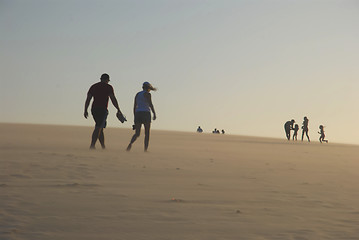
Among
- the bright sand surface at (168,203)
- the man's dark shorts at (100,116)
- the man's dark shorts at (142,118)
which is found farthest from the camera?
the man's dark shorts at (142,118)

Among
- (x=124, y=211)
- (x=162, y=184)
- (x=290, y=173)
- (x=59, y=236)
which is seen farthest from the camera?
(x=290, y=173)

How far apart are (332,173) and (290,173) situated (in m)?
0.98

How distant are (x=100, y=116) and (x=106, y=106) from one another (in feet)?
1.21

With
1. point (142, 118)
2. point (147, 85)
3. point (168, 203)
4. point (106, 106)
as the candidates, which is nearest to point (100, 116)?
point (106, 106)

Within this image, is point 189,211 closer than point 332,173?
Yes

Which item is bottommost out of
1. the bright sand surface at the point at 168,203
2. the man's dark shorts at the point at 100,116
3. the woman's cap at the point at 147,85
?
the bright sand surface at the point at 168,203

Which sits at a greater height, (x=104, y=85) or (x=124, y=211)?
(x=104, y=85)

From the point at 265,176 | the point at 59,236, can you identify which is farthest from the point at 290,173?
the point at 59,236

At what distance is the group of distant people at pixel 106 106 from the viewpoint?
1303cm

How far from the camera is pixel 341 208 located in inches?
211

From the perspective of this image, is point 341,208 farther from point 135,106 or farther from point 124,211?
point 135,106

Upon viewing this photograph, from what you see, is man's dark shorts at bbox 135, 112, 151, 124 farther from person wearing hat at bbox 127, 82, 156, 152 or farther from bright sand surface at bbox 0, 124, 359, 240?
bright sand surface at bbox 0, 124, 359, 240

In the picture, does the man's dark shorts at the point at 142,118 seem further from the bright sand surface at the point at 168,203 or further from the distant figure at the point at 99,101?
the bright sand surface at the point at 168,203

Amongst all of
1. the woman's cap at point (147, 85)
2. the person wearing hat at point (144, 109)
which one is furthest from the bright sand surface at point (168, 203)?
the woman's cap at point (147, 85)
